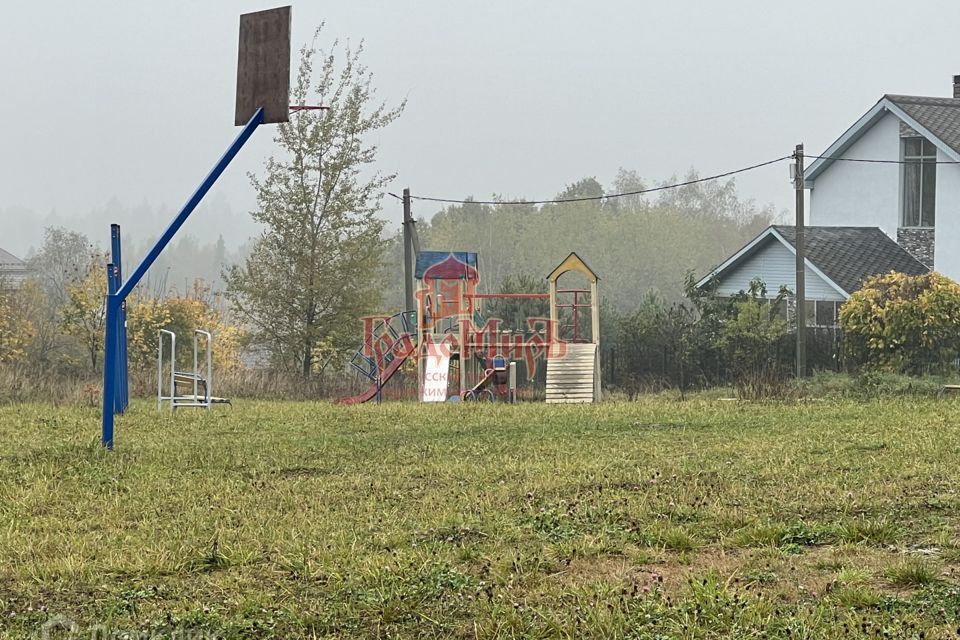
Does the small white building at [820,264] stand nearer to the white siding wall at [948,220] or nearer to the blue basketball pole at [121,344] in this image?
the white siding wall at [948,220]

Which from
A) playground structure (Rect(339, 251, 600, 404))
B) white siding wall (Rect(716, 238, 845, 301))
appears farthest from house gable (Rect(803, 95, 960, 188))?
playground structure (Rect(339, 251, 600, 404))

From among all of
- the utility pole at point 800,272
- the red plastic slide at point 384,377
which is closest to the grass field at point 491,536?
the red plastic slide at point 384,377

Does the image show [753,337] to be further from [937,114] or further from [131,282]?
[131,282]

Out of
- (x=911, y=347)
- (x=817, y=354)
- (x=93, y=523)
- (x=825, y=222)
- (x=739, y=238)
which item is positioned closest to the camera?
(x=93, y=523)

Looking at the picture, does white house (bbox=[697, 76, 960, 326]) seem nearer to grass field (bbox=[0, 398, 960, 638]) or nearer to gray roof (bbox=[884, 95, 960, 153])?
gray roof (bbox=[884, 95, 960, 153])

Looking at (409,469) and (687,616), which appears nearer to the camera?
(687,616)

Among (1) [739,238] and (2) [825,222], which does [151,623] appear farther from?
(1) [739,238]

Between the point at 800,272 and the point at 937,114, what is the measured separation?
8.34 meters

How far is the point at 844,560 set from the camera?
6.42m

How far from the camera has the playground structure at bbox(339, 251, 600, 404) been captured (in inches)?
944

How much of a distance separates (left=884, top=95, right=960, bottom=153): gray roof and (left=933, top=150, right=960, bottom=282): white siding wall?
0.54 meters

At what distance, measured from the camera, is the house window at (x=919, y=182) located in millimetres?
31859

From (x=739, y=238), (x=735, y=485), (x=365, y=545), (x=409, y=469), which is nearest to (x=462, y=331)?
(x=409, y=469)

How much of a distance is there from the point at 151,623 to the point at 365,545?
176 cm
